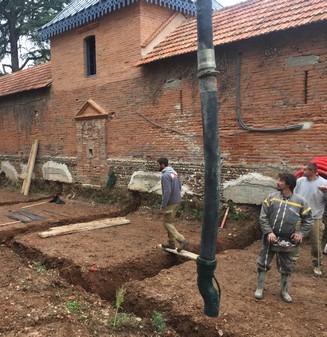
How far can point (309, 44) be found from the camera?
24.1 ft

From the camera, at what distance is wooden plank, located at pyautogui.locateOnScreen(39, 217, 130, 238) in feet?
26.5

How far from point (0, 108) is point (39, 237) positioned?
10862mm

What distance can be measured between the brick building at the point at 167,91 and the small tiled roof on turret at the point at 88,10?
0.04 m

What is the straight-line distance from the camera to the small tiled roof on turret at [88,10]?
1062 centimetres

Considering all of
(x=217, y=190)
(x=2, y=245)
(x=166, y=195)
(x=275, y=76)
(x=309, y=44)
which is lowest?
(x=2, y=245)

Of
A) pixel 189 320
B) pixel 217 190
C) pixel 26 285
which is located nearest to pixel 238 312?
pixel 189 320

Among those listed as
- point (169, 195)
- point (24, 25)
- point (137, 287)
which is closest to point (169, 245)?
point (169, 195)

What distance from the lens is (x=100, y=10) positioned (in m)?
11.0

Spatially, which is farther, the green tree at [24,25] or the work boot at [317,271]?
the green tree at [24,25]

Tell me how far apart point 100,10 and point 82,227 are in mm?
6595

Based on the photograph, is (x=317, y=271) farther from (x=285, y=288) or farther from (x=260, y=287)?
(x=260, y=287)

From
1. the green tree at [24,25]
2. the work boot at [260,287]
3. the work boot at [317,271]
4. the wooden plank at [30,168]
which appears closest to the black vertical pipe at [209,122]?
the work boot at [260,287]

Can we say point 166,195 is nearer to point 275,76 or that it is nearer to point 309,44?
point 275,76

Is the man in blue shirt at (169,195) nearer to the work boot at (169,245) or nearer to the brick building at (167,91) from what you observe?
the work boot at (169,245)
